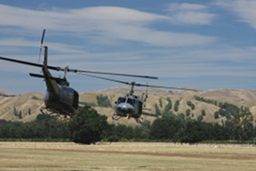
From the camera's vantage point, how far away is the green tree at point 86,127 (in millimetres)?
186500

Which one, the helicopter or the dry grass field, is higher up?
the helicopter

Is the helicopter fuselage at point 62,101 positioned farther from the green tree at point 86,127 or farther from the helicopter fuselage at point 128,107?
the green tree at point 86,127

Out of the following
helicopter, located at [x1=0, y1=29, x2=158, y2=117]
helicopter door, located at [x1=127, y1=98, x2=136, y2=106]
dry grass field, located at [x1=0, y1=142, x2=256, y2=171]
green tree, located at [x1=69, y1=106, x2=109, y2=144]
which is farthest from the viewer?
green tree, located at [x1=69, y1=106, x2=109, y2=144]

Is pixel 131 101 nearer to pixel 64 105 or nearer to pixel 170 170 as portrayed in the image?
pixel 170 170

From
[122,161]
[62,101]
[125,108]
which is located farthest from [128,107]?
[122,161]

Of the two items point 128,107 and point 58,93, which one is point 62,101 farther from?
point 128,107

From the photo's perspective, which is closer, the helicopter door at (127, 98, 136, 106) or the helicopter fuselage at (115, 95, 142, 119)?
the helicopter fuselage at (115, 95, 142, 119)

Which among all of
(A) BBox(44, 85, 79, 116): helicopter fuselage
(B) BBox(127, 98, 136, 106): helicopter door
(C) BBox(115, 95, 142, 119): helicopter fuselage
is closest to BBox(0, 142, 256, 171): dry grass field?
(C) BBox(115, 95, 142, 119): helicopter fuselage

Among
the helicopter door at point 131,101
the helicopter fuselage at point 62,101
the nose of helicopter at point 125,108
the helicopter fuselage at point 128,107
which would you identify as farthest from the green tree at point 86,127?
the helicopter fuselage at point 62,101

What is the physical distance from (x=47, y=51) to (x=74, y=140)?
144073 millimetres

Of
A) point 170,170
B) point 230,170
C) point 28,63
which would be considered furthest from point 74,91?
point 230,170

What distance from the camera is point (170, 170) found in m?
62.6

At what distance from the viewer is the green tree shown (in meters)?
186

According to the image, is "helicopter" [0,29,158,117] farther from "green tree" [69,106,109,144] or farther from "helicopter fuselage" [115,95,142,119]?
"green tree" [69,106,109,144]
